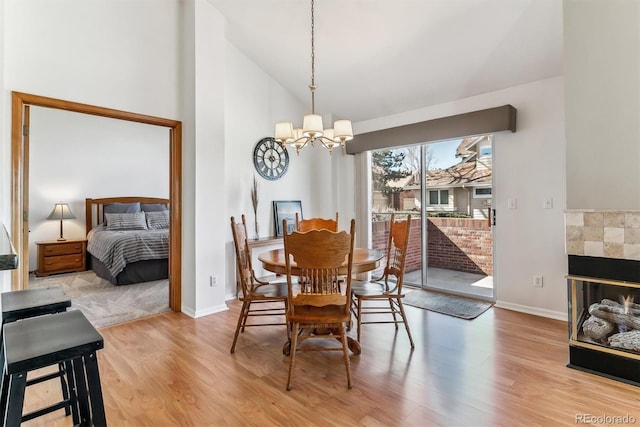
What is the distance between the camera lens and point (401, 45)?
134 inches

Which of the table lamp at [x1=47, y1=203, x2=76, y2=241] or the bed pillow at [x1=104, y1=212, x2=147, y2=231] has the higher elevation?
the table lamp at [x1=47, y1=203, x2=76, y2=241]

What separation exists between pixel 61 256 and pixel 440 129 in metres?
6.14

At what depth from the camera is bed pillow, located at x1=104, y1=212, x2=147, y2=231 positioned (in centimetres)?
569

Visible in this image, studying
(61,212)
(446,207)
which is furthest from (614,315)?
(61,212)

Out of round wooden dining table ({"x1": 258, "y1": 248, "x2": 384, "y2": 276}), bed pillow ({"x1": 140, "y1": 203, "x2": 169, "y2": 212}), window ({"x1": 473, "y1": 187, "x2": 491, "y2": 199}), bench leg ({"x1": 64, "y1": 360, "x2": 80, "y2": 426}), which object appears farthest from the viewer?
bed pillow ({"x1": 140, "y1": 203, "x2": 169, "y2": 212})

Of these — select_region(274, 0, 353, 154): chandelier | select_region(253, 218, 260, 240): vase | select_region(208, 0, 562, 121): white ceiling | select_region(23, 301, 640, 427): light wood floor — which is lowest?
select_region(23, 301, 640, 427): light wood floor

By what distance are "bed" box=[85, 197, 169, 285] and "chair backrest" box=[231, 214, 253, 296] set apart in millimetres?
2509

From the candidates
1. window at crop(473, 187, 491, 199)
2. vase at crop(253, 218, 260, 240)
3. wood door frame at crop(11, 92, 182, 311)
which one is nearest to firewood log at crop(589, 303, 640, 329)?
window at crop(473, 187, 491, 199)

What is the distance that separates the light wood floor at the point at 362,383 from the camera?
1.76 meters

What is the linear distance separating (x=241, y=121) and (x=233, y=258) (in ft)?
5.85

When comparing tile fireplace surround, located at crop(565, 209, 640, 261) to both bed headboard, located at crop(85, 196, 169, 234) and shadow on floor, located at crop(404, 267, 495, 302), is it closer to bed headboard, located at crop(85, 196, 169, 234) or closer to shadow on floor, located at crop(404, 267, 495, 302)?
shadow on floor, located at crop(404, 267, 495, 302)

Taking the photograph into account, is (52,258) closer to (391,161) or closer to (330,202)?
(330,202)

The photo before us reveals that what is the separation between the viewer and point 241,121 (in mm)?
4219

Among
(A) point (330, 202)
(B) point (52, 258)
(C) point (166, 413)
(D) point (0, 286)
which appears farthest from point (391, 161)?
(B) point (52, 258)
